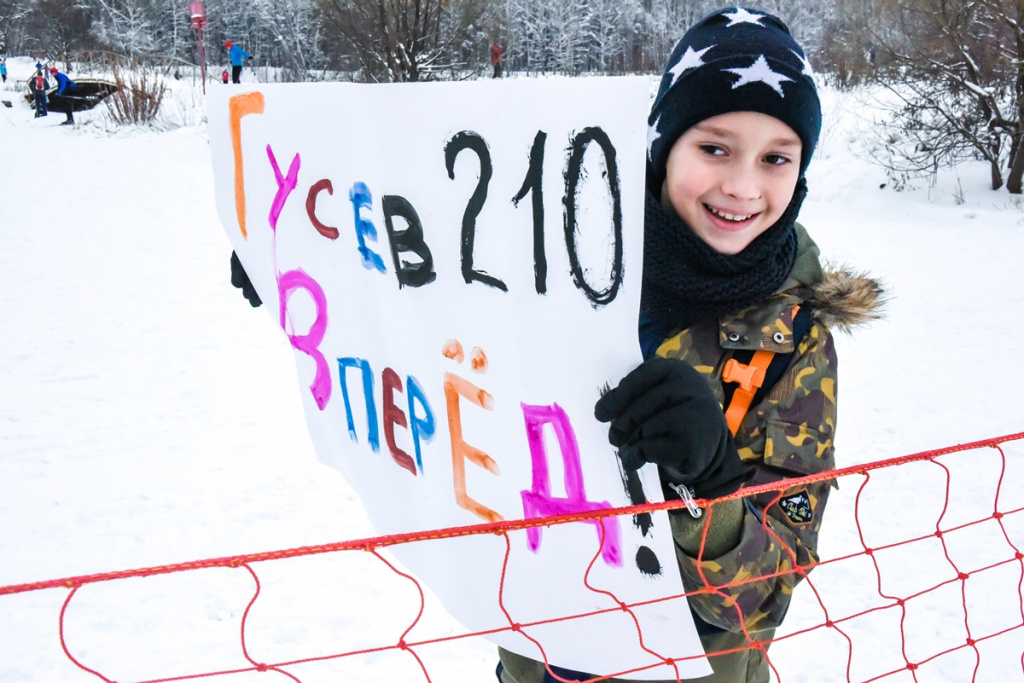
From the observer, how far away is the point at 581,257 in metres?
0.89

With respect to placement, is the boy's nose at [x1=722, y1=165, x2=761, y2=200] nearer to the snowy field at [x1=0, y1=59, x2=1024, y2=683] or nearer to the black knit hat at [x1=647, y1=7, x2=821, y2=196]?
the black knit hat at [x1=647, y1=7, x2=821, y2=196]

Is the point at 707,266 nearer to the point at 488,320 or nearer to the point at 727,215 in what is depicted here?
the point at 727,215

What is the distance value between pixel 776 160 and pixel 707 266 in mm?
168

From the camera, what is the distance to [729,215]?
99cm

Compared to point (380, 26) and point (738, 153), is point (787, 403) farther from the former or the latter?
point (380, 26)

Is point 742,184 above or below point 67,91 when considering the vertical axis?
below

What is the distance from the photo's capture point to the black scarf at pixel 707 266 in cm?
100

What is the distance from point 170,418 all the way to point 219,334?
1238mm

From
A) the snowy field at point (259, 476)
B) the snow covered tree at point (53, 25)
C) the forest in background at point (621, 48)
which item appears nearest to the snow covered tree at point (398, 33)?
the forest in background at point (621, 48)

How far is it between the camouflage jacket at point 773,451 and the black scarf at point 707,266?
24mm

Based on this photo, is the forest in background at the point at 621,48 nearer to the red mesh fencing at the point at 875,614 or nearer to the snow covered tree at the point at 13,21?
the snow covered tree at the point at 13,21

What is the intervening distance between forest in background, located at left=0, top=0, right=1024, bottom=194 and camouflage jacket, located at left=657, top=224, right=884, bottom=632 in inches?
106

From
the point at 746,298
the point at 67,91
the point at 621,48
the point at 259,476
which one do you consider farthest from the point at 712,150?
the point at 621,48

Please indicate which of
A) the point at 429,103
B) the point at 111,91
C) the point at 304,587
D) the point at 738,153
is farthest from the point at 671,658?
the point at 111,91
